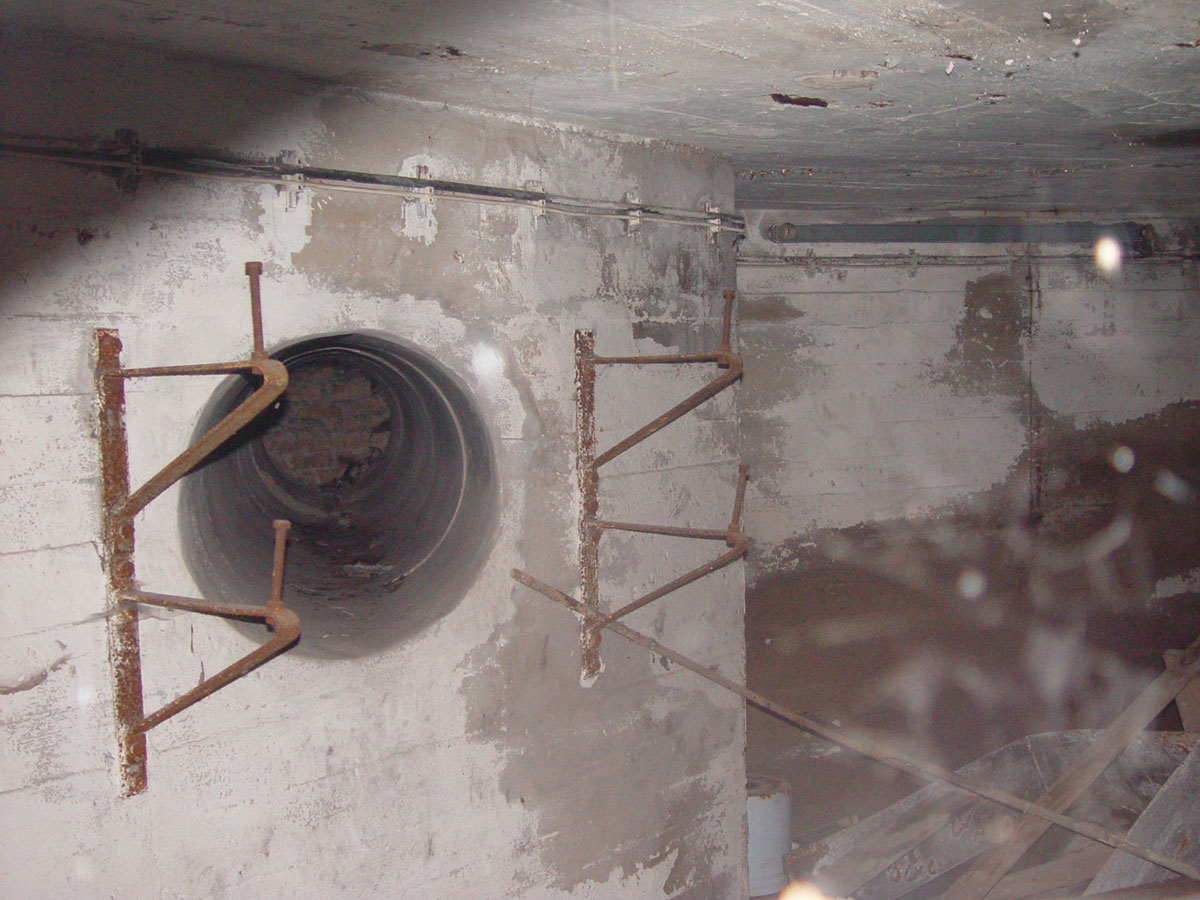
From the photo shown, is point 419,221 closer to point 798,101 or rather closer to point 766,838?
point 798,101

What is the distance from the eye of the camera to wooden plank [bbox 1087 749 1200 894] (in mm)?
3535

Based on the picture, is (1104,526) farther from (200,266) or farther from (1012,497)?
(200,266)

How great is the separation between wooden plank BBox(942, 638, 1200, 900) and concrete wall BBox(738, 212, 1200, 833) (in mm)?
1480

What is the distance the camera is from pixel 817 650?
5527 millimetres

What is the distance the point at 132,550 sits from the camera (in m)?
2.19

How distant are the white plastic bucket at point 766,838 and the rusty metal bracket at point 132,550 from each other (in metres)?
3.23

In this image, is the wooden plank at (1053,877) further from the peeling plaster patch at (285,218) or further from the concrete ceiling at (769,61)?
the peeling plaster patch at (285,218)

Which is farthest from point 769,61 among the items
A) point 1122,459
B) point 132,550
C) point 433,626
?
point 1122,459

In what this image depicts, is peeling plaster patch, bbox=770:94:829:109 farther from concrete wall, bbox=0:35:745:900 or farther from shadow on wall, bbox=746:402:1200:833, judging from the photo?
shadow on wall, bbox=746:402:1200:833

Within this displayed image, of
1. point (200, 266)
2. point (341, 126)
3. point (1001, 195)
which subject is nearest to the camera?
point (200, 266)

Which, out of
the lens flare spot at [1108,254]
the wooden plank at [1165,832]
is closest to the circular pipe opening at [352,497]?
the wooden plank at [1165,832]

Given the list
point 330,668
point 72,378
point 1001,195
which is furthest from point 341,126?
point 1001,195

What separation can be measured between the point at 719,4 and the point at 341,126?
111 cm

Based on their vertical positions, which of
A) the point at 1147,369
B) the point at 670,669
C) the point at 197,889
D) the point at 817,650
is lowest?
the point at 817,650
